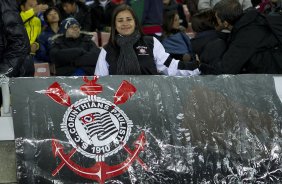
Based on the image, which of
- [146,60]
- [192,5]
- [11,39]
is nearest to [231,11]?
[146,60]

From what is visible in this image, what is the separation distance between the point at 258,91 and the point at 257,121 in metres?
0.26

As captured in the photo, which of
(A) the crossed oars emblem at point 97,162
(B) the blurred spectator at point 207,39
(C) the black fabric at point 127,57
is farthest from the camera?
(B) the blurred spectator at point 207,39

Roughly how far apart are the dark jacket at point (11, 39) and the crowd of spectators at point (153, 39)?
10 centimetres

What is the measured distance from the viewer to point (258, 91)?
6828 millimetres

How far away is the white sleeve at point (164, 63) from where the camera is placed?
744 centimetres

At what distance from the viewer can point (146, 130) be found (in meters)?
6.51

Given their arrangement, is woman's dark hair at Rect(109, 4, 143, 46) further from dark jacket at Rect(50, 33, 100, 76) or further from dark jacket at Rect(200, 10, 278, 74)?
dark jacket at Rect(50, 33, 100, 76)

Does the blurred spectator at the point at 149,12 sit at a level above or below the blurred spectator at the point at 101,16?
above

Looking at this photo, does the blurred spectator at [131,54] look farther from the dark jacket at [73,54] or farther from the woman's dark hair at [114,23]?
the dark jacket at [73,54]

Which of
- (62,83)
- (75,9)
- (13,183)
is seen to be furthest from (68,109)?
(75,9)

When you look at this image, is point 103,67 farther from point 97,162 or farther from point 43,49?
point 43,49

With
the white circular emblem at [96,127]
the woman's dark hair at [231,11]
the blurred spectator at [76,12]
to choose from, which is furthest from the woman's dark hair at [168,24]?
the white circular emblem at [96,127]

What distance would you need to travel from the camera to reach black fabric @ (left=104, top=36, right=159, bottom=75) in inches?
288

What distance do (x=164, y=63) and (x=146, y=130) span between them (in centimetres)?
113
